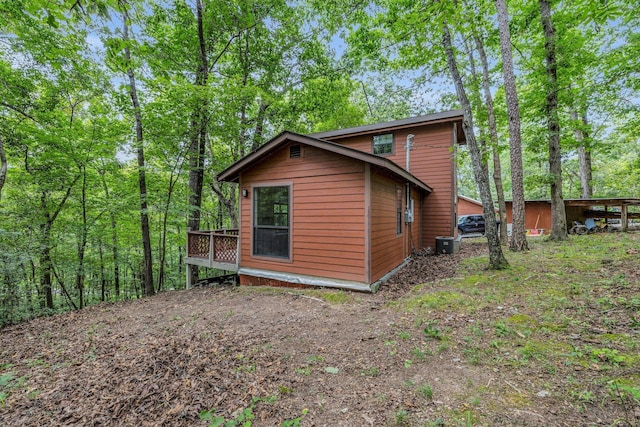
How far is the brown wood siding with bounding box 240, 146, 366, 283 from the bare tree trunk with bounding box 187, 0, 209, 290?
3271mm

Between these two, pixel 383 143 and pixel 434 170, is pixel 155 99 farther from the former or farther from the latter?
pixel 434 170

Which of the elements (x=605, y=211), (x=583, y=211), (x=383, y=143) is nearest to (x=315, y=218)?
(x=383, y=143)

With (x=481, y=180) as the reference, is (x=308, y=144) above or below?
above

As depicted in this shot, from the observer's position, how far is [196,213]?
999 cm

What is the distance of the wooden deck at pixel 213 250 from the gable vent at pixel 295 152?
297 cm

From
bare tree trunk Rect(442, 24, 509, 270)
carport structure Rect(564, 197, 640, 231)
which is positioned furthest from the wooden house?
carport structure Rect(564, 197, 640, 231)

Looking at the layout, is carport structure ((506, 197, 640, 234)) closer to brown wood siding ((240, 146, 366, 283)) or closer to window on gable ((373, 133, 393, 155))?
window on gable ((373, 133, 393, 155))

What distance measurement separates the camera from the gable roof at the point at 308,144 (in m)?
5.38

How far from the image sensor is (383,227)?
20.9ft

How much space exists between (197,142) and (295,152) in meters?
4.82

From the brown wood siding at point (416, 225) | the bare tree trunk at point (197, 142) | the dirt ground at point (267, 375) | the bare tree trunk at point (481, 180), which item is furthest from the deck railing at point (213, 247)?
the bare tree trunk at point (481, 180)

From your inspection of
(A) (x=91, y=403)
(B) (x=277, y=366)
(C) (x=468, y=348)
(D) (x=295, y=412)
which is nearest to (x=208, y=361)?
(B) (x=277, y=366)

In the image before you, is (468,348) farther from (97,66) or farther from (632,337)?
(97,66)

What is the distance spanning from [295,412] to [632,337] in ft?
11.2
